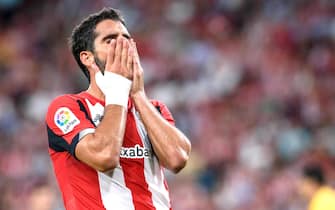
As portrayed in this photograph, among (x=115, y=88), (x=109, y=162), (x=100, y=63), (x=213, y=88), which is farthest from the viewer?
(x=213, y=88)

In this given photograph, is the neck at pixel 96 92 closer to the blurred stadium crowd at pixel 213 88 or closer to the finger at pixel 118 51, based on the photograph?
the finger at pixel 118 51

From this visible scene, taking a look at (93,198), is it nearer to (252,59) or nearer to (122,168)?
(122,168)

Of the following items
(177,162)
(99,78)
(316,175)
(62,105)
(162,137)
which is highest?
(99,78)

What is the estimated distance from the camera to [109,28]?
15.7ft

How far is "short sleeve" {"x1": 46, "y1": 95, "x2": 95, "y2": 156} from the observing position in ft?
14.9

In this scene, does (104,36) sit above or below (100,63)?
above

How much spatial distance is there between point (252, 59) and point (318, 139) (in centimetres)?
214

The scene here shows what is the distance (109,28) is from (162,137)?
2.02 feet

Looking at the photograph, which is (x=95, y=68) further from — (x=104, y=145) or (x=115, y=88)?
(x=104, y=145)

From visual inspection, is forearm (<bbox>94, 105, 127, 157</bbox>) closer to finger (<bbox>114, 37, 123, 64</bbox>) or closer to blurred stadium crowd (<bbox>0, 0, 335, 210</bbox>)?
finger (<bbox>114, 37, 123, 64</bbox>)

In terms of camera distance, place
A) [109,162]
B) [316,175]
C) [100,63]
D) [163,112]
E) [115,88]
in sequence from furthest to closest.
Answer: [316,175]
[163,112]
[100,63]
[115,88]
[109,162]

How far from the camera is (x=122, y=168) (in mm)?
4629

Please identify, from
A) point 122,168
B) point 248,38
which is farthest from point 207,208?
point 122,168

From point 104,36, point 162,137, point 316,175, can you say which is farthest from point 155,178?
point 316,175
